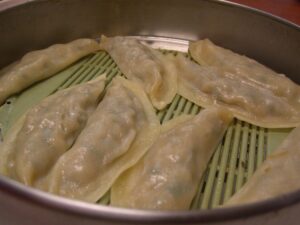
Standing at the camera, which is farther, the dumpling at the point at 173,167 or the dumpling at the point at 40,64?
the dumpling at the point at 40,64

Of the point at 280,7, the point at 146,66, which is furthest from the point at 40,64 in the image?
the point at 280,7

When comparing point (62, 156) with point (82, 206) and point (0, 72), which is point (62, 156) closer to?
point (82, 206)

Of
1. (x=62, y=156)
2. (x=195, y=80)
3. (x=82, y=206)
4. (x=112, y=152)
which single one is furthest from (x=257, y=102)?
(x=82, y=206)

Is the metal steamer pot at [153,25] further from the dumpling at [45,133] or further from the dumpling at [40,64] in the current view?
the dumpling at [45,133]

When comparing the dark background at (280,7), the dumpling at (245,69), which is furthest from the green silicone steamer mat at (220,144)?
the dark background at (280,7)

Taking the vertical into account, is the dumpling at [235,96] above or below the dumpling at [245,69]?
below

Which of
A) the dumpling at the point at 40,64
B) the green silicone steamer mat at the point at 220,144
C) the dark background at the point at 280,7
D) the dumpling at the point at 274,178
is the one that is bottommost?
the green silicone steamer mat at the point at 220,144
